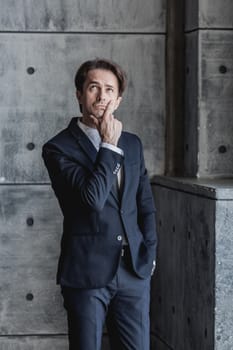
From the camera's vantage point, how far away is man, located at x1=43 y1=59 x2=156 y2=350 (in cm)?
377

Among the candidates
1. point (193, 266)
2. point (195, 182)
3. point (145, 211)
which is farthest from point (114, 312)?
point (195, 182)

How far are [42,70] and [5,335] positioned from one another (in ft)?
5.23

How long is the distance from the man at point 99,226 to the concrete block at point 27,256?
1.81m

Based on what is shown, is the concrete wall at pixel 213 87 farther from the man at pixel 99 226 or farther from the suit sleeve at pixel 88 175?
the suit sleeve at pixel 88 175

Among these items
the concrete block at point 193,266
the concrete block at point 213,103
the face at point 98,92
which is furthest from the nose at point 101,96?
the concrete block at point 213,103

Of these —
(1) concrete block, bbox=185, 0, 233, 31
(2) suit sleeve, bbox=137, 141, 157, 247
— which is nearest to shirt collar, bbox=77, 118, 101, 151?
(2) suit sleeve, bbox=137, 141, 157, 247

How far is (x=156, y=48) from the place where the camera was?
566cm

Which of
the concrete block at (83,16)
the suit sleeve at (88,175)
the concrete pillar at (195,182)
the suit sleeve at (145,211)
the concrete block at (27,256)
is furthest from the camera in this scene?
the concrete block at (27,256)

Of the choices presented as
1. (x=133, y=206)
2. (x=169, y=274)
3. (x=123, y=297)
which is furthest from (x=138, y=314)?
(x=169, y=274)

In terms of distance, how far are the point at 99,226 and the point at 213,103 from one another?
1710mm

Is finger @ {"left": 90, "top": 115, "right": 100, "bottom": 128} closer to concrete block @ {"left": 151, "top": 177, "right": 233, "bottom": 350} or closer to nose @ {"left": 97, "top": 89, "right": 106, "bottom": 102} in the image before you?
nose @ {"left": 97, "top": 89, "right": 106, "bottom": 102}

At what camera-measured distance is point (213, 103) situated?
5.31 meters

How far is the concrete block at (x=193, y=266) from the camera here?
14.2 feet

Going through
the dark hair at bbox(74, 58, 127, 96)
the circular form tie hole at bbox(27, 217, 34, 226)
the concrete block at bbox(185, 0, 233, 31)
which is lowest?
the circular form tie hole at bbox(27, 217, 34, 226)
